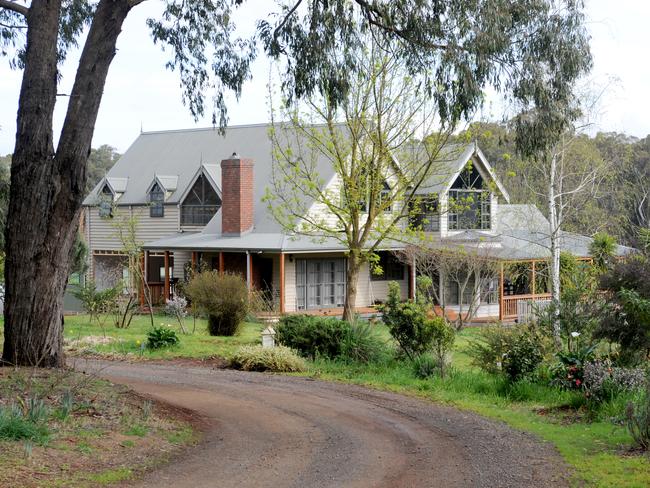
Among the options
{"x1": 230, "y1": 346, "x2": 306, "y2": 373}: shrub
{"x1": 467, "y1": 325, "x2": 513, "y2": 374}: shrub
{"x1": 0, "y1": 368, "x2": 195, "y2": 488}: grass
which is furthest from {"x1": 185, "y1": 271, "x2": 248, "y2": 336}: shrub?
{"x1": 0, "y1": 368, "x2": 195, "y2": 488}: grass

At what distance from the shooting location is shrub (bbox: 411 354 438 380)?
50.0 feet

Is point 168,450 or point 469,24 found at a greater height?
point 469,24

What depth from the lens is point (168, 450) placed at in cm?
903

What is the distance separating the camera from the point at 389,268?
3406 cm

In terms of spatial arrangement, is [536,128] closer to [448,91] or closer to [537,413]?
[448,91]

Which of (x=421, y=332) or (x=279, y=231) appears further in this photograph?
(x=279, y=231)

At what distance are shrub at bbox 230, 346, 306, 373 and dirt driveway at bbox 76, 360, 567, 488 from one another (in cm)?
158

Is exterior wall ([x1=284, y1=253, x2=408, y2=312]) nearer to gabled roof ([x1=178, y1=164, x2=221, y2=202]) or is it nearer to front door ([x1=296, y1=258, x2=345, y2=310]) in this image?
front door ([x1=296, y1=258, x2=345, y2=310])

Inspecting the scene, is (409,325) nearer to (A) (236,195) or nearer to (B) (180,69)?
(B) (180,69)

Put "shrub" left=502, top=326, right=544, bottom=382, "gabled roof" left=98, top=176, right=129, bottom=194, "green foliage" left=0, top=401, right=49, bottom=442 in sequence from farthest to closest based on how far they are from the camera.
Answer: "gabled roof" left=98, top=176, right=129, bottom=194, "shrub" left=502, top=326, right=544, bottom=382, "green foliage" left=0, top=401, right=49, bottom=442

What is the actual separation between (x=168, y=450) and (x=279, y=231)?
2134 cm

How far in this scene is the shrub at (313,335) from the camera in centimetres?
1709

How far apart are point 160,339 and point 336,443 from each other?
945cm

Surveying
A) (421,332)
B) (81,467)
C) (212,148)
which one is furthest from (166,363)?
(212,148)
